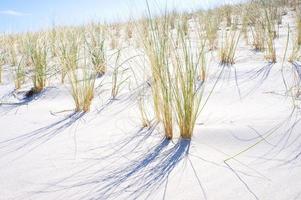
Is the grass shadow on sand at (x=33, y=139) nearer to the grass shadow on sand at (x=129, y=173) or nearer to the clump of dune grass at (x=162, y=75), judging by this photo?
the grass shadow on sand at (x=129, y=173)

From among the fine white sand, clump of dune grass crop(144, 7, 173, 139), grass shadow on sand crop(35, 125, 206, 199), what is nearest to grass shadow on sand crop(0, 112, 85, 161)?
the fine white sand

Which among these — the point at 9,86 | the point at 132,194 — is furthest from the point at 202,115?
the point at 9,86

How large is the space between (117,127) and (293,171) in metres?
1.00

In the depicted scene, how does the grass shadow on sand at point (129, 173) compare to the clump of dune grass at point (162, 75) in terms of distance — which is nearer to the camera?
the grass shadow on sand at point (129, 173)

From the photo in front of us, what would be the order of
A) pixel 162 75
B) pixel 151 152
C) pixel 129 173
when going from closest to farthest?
pixel 129 173, pixel 151 152, pixel 162 75

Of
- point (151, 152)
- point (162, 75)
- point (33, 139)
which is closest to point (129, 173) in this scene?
point (151, 152)

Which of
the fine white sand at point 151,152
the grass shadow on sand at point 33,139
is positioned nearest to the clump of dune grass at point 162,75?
the fine white sand at point 151,152

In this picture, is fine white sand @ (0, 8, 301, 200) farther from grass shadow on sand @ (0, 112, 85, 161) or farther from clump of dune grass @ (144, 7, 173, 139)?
clump of dune grass @ (144, 7, 173, 139)

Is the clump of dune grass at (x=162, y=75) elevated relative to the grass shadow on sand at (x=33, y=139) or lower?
elevated

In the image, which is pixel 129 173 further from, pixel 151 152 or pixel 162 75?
pixel 162 75

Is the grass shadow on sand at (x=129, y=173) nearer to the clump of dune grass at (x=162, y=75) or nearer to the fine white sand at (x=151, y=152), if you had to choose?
the fine white sand at (x=151, y=152)

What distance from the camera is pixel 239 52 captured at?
164 inches

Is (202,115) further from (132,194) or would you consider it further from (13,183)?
(13,183)

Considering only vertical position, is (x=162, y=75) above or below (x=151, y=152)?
above
